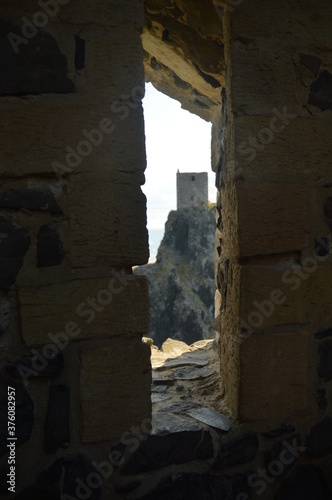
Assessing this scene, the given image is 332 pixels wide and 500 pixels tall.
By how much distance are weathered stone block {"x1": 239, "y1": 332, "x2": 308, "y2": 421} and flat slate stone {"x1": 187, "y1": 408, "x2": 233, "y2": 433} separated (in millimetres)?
77

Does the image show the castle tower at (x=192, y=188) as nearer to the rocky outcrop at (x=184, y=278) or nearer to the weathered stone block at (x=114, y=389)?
the rocky outcrop at (x=184, y=278)

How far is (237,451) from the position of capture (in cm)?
184

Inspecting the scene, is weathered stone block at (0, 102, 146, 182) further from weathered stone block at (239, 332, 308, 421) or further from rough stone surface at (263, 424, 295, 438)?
rough stone surface at (263, 424, 295, 438)

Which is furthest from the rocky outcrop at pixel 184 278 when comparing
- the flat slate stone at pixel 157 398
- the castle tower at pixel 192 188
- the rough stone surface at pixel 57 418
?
the rough stone surface at pixel 57 418

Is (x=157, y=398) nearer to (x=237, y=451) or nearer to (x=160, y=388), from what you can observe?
(x=160, y=388)

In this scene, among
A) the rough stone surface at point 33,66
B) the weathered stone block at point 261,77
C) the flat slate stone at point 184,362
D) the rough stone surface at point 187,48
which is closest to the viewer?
the rough stone surface at point 33,66

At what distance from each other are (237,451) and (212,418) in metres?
0.17

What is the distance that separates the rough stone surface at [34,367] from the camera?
5.13 ft

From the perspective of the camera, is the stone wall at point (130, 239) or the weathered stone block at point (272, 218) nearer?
the stone wall at point (130, 239)

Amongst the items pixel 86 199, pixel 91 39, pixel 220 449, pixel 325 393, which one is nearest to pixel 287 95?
pixel 91 39

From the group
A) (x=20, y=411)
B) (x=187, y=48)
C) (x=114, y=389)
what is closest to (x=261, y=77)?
(x=187, y=48)

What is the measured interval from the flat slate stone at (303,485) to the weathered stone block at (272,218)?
1011 mm

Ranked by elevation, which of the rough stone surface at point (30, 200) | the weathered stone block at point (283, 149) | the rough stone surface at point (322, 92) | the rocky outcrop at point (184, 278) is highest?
the rough stone surface at point (322, 92)

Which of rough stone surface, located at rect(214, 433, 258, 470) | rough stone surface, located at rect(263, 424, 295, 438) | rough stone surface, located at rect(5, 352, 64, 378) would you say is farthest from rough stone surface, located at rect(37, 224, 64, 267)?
rough stone surface, located at rect(263, 424, 295, 438)
